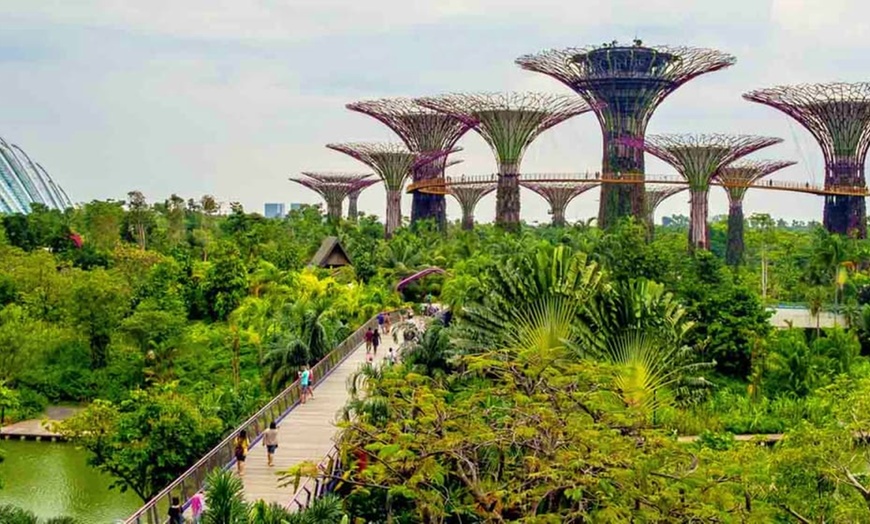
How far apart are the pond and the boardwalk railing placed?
3.90 m

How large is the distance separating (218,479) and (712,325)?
2125cm

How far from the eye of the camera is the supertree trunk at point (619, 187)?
50.6 m

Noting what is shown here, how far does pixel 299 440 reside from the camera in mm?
18406

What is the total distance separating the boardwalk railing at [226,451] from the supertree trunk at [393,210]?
3459cm

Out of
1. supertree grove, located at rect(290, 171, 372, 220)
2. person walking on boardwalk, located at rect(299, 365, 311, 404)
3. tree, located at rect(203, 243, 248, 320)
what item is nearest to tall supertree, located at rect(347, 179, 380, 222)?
supertree grove, located at rect(290, 171, 372, 220)

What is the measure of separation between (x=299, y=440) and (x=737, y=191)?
170ft

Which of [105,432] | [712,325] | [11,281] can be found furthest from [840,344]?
[11,281]

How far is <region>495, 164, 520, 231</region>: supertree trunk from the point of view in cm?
5175

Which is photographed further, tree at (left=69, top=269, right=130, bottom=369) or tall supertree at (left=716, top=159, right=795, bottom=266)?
tall supertree at (left=716, top=159, right=795, bottom=266)

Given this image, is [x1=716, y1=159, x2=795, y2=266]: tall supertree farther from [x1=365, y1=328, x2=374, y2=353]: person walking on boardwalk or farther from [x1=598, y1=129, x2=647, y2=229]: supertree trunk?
[x1=365, y1=328, x2=374, y2=353]: person walking on boardwalk

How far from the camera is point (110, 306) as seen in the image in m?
32.0

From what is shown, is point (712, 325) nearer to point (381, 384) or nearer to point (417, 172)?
point (381, 384)

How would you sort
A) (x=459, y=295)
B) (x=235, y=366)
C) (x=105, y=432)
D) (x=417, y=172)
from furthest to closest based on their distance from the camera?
(x=417, y=172) → (x=459, y=295) → (x=235, y=366) → (x=105, y=432)

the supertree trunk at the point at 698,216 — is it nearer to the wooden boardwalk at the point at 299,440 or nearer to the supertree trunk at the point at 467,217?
the supertree trunk at the point at 467,217
